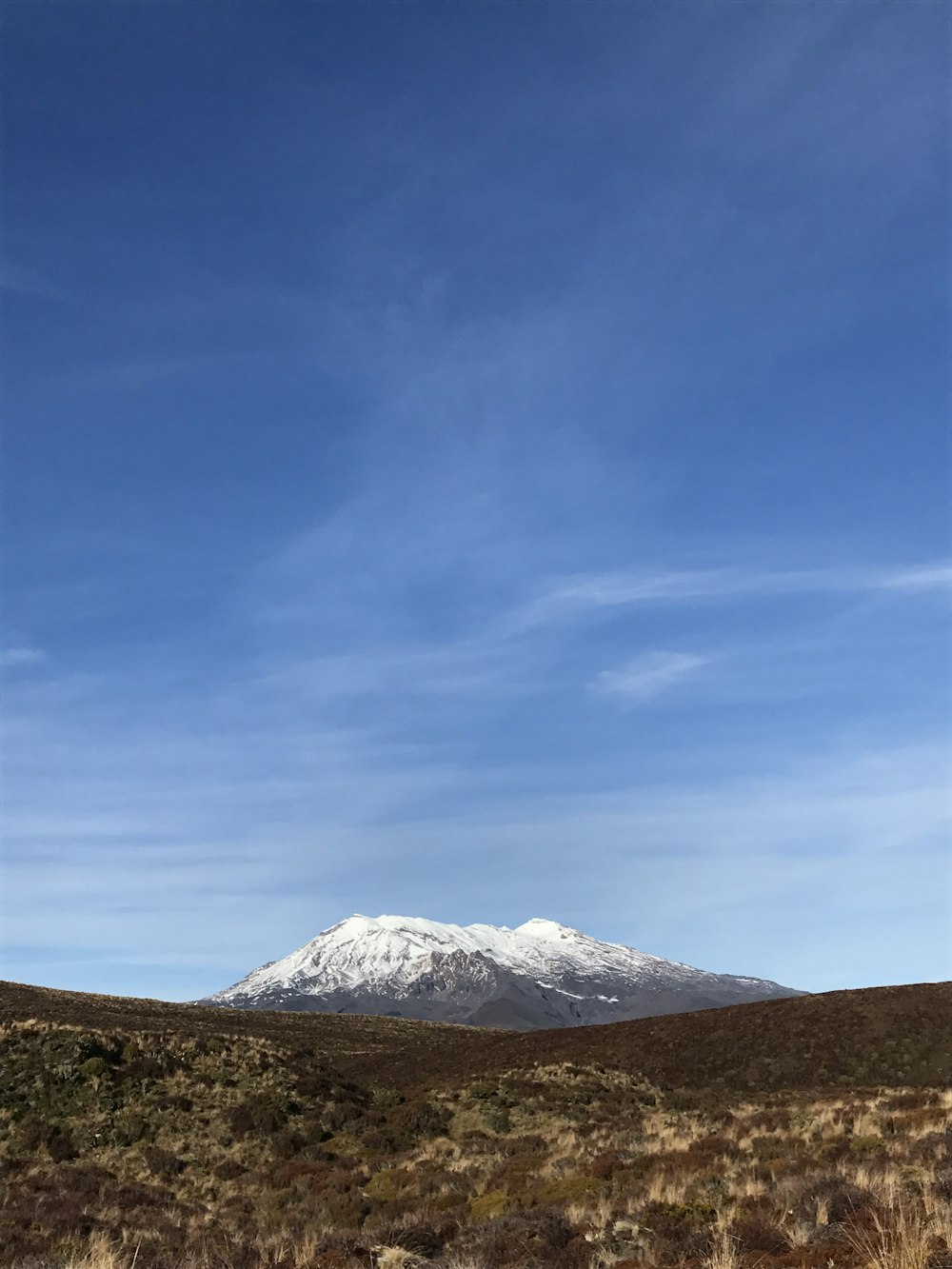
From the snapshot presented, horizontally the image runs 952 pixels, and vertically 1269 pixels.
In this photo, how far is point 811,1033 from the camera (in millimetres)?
50625

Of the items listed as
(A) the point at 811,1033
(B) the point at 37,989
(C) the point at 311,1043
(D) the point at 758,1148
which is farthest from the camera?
(B) the point at 37,989

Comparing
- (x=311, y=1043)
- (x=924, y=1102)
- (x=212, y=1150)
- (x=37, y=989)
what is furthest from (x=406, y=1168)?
(x=37, y=989)

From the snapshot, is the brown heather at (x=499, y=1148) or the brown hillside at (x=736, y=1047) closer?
the brown heather at (x=499, y=1148)

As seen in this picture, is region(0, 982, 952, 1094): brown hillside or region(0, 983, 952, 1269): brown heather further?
region(0, 982, 952, 1094): brown hillside

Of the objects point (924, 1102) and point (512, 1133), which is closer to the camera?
point (924, 1102)

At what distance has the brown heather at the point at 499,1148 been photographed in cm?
1221

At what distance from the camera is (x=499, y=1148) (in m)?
27.8

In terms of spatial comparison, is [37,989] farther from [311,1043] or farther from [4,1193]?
[4,1193]

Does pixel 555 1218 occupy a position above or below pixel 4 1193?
above

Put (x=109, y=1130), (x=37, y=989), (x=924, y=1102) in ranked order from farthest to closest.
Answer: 1. (x=37, y=989)
2. (x=109, y=1130)
3. (x=924, y=1102)

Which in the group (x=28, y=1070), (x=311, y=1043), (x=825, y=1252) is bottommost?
(x=311, y=1043)

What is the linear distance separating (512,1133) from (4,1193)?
1715cm

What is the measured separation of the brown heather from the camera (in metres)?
12.2

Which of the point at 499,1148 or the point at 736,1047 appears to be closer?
the point at 499,1148
